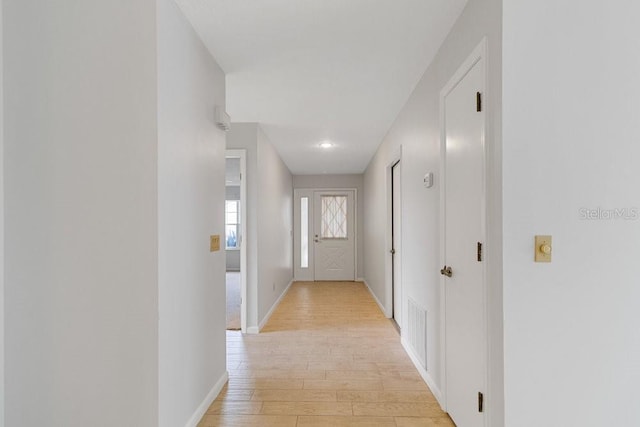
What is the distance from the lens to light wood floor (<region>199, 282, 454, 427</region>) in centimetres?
223

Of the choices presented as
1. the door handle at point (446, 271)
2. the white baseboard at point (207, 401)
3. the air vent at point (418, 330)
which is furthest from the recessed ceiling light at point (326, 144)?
the white baseboard at point (207, 401)

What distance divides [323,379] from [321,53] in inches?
98.7

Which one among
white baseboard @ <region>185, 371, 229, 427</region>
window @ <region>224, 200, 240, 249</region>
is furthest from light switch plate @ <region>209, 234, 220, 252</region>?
window @ <region>224, 200, 240, 249</region>

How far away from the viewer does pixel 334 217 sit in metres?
7.80

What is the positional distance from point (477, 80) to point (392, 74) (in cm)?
111

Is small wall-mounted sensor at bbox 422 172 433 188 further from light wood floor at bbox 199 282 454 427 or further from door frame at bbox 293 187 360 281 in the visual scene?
door frame at bbox 293 187 360 281

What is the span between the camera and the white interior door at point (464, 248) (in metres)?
1.76

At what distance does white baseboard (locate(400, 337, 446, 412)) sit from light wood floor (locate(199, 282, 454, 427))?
42 mm

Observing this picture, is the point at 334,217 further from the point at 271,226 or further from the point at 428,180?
the point at 428,180
